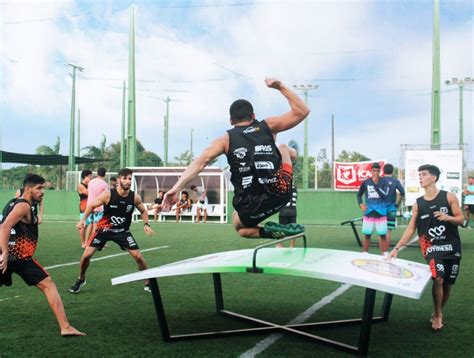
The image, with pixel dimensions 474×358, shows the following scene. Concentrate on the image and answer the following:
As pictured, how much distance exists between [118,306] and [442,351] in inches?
161

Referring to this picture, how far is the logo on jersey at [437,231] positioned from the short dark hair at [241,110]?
264cm

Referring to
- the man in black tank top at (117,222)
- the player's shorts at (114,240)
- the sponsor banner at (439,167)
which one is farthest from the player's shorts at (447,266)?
the sponsor banner at (439,167)

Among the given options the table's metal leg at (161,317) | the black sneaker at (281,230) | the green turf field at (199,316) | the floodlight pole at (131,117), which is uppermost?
the floodlight pole at (131,117)

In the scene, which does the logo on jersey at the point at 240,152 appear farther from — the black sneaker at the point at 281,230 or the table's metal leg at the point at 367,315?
the table's metal leg at the point at 367,315

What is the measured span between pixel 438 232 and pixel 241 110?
2.80m

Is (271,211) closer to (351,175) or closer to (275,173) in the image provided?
(275,173)

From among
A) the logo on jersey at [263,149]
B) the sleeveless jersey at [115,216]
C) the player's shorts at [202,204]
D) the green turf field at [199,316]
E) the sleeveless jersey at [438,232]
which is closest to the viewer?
the green turf field at [199,316]

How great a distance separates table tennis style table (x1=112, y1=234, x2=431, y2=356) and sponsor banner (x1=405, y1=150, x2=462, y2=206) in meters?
14.1

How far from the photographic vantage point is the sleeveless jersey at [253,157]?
5.49m

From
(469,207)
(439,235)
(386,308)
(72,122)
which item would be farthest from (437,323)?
(72,122)

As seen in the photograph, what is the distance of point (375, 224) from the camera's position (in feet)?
39.4

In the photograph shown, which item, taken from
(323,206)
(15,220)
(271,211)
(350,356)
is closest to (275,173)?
(271,211)

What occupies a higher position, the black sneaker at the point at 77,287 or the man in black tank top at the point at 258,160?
the man in black tank top at the point at 258,160

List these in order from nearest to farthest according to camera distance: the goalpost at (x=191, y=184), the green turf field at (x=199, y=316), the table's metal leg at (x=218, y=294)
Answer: the green turf field at (x=199, y=316) → the table's metal leg at (x=218, y=294) → the goalpost at (x=191, y=184)
